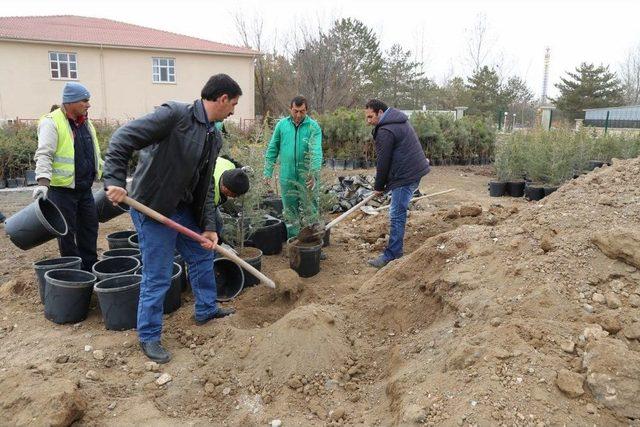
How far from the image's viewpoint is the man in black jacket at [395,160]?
200 inches

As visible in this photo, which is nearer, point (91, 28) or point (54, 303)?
point (54, 303)

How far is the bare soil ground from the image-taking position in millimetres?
2271

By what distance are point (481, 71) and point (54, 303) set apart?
33.9 meters

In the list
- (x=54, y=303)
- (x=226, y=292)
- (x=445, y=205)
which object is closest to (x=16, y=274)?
(x=54, y=303)

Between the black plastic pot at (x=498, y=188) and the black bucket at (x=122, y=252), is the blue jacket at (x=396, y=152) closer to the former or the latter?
the black bucket at (x=122, y=252)

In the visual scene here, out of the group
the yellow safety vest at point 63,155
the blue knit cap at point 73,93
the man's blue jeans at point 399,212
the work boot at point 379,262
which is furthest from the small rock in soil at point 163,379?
the man's blue jeans at point 399,212

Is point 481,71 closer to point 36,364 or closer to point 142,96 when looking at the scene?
point 142,96

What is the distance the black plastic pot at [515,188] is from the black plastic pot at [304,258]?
6.48 m

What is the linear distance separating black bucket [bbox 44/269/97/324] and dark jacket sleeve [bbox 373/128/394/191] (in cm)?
300

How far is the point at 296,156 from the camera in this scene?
5547 mm

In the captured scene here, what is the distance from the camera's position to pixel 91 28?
1005 inches

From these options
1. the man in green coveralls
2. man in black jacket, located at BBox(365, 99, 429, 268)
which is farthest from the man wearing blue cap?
man in black jacket, located at BBox(365, 99, 429, 268)

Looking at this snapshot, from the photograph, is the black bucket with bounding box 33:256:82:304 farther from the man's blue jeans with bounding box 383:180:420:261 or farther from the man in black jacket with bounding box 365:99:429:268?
the man's blue jeans with bounding box 383:180:420:261

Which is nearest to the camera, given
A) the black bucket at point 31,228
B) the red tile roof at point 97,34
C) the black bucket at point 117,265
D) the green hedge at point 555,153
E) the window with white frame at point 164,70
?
the black bucket at point 31,228
